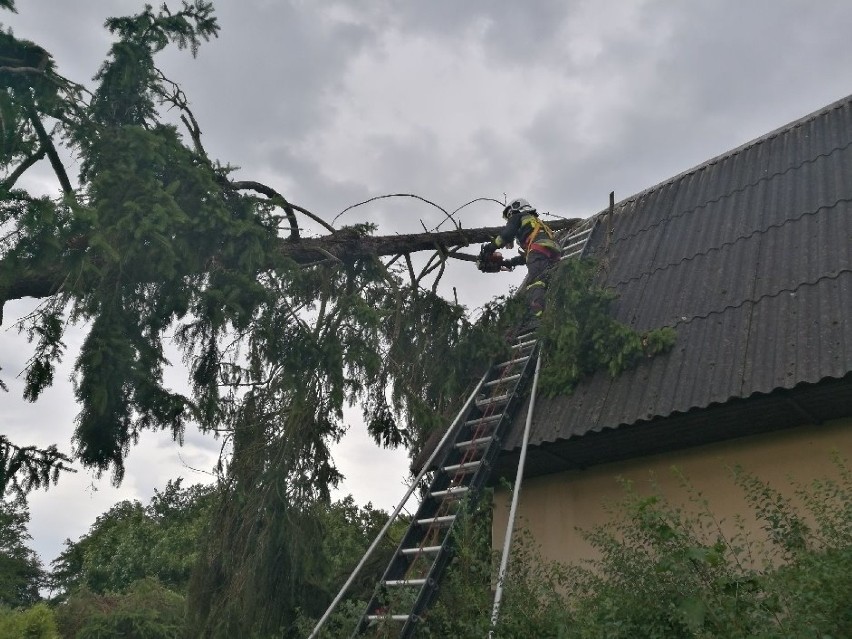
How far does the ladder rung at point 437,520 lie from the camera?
528 cm

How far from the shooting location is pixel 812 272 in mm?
5359

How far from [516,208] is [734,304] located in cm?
363

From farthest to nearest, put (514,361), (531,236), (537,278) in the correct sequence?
1. (531,236)
2. (537,278)
3. (514,361)

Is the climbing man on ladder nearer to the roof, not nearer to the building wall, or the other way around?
the roof

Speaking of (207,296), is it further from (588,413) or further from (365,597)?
(365,597)

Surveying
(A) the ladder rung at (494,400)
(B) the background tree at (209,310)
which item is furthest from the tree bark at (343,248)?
(A) the ladder rung at (494,400)

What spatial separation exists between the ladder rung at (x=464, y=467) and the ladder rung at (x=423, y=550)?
708mm

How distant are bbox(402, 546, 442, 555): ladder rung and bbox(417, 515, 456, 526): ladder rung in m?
0.21

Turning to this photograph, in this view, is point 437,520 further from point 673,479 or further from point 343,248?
point 343,248

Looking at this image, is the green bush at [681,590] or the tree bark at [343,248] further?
the tree bark at [343,248]

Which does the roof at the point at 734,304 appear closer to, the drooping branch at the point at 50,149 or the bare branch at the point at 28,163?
the drooping branch at the point at 50,149

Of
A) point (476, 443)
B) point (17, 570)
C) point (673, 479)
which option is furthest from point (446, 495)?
point (17, 570)

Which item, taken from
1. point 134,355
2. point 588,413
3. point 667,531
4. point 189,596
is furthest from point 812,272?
point 189,596

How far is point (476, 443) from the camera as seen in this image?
233 inches
